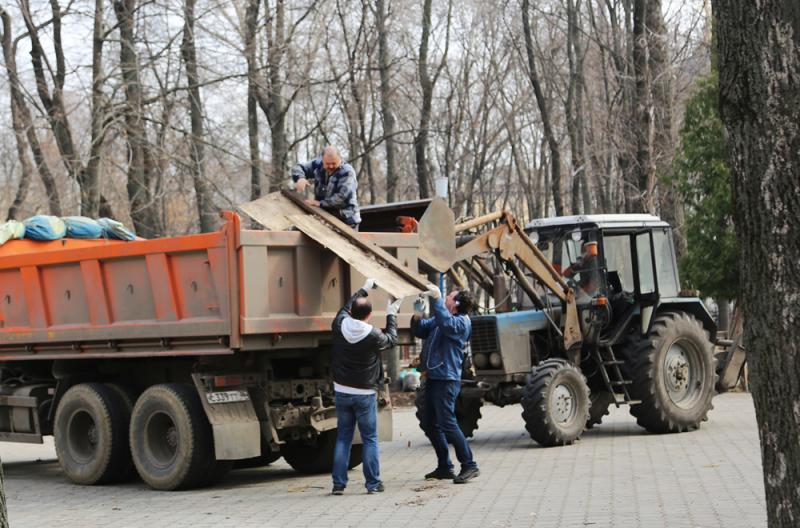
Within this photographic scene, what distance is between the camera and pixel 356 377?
10.9 meters

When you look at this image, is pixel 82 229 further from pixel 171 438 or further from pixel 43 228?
pixel 171 438

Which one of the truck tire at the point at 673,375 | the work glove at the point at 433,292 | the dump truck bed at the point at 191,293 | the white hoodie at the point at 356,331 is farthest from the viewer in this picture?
the truck tire at the point at 673,375

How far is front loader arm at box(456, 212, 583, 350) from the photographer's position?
49.0ft

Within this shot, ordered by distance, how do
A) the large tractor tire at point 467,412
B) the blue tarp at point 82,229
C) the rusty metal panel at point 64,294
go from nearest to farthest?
the rusty metal panel at point 64,294, the blue tarp at point 82,229, the large tractor tire at point 467,412

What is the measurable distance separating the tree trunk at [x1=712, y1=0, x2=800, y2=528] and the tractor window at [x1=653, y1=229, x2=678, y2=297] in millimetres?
10818

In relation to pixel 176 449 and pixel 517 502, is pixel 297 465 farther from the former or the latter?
pixel 517 502

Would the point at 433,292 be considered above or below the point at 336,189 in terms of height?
below

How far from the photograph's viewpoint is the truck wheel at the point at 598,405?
1599cm

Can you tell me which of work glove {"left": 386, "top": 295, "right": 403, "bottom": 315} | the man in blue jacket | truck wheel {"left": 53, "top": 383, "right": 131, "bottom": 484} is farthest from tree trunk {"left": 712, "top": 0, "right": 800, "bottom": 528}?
truck wheel {"left": 53, "top": 383, "right": 131, "bottom": 484}

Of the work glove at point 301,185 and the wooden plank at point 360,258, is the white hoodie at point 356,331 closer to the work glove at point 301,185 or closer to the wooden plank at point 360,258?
the wooden plank at point 360,258

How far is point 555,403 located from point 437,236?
294cm

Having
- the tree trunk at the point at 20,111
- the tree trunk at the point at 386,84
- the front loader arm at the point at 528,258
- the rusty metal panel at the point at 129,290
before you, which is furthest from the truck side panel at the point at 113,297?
the tree trunk at the point at 386,84

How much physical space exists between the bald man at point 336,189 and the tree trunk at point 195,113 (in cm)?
1077

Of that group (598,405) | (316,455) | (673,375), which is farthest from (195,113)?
(316,455)
